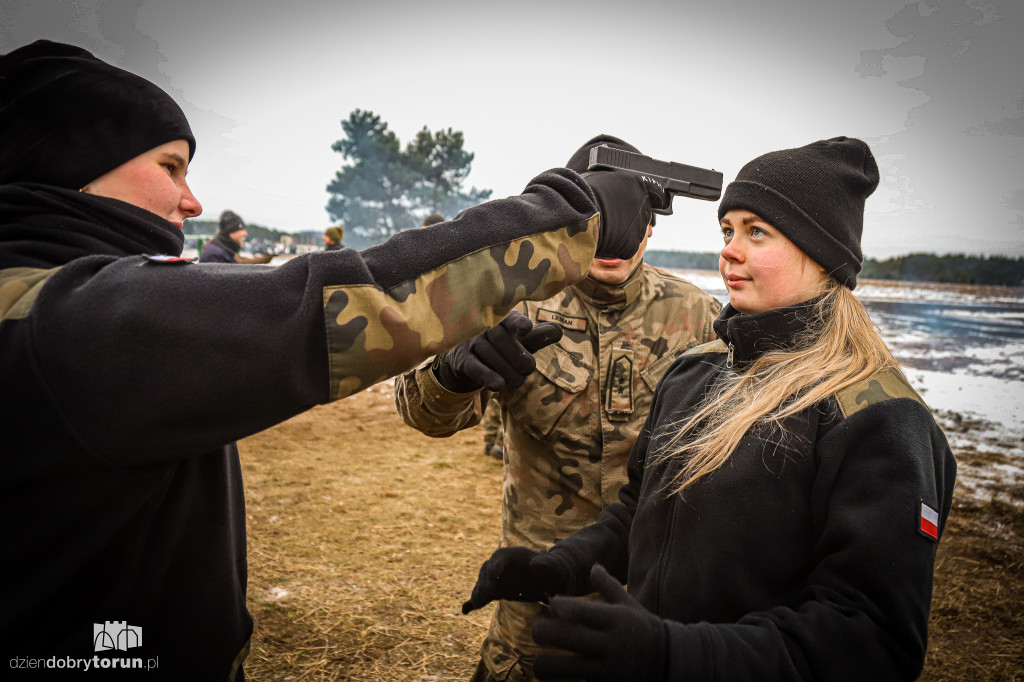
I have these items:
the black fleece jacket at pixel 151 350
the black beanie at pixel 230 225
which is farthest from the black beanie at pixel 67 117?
the black beanie at pixel 230 225

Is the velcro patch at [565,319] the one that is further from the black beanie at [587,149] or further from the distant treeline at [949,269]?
the distant treeline at [949,269]

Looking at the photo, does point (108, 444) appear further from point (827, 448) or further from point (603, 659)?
point (827, 448)

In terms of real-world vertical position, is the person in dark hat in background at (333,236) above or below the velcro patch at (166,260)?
above

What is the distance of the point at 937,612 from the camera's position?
378 centimetres

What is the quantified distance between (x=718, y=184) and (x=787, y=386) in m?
0.91

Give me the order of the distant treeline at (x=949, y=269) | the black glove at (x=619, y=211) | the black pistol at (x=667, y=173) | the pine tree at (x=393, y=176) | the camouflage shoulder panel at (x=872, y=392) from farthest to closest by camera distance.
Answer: the pine tree at (x=393, y=176) < the distant treeline at (x=949, y=269) < the black pistol at (x=667, y=173) < the black glove at (x=619, y=211) < the camouflage shoulder panel at (x=872, y=392)

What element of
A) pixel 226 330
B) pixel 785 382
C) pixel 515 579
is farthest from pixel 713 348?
pixel 226 330

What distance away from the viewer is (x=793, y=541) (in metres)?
1.36

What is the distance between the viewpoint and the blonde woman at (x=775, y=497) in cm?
113

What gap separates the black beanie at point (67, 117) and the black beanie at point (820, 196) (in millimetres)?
1664

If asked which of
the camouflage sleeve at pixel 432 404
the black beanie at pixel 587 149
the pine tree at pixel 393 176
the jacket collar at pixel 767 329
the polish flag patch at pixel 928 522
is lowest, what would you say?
the camouflage sleeve at pixel 432 404

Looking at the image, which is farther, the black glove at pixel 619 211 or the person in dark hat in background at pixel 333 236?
the person in dark hat in background at pixel 333 236

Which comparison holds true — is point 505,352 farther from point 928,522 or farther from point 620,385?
point 928,522

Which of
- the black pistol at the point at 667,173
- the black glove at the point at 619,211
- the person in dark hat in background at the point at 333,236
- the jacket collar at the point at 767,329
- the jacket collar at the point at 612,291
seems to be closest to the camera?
the black glove at the point at 619,211
